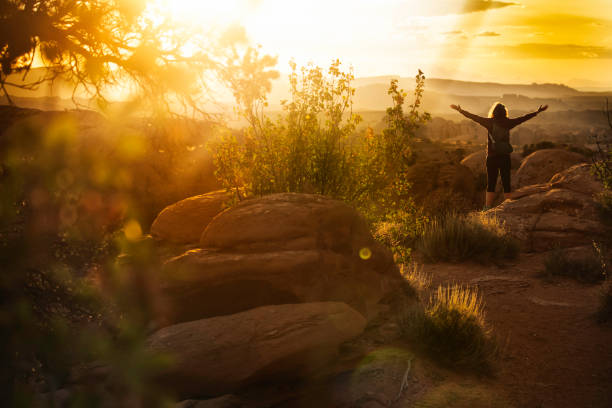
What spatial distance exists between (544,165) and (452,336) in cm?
1178

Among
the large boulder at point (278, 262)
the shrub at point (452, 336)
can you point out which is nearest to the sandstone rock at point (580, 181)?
the large boulder at point (278, 262)

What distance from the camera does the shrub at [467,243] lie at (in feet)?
25.4

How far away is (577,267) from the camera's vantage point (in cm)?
659

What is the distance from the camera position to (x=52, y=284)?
405cm

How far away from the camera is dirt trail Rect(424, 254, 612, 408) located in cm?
365

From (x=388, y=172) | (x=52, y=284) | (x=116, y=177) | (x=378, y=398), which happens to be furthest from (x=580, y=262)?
(x=116, y=177)

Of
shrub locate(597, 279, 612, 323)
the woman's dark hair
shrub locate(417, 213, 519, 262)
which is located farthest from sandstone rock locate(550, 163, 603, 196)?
shrub locate(597, 279, 612, 323)

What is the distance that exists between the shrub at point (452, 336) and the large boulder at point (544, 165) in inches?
428

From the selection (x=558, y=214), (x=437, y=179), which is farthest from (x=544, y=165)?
(x=558, y=214)

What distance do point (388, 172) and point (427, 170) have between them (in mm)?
6277

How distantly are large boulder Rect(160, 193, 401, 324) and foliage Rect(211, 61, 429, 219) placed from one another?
813 mm

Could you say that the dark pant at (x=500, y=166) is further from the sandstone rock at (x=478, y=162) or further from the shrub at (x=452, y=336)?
the sandstone rock at (x=478, y=162)

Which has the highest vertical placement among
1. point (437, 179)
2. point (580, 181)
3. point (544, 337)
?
point (580, 181)

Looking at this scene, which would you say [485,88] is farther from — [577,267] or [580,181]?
[577,267]
